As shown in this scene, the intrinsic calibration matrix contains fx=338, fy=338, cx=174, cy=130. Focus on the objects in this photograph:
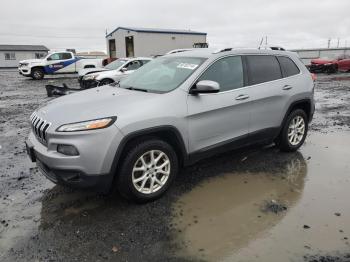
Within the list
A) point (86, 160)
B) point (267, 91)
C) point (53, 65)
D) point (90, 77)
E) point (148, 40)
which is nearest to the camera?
point (86, 160)

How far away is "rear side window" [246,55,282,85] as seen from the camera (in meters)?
4.85

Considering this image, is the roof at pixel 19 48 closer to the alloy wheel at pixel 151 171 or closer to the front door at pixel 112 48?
the front door at pixel 112 48

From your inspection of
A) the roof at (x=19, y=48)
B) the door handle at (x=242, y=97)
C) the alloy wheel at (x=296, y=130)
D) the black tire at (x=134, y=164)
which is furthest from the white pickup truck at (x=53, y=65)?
the roof at (x=19, y=48)

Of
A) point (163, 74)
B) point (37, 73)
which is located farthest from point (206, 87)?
point (37, 73)

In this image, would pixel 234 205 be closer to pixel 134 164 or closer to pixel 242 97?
pixel 134 164

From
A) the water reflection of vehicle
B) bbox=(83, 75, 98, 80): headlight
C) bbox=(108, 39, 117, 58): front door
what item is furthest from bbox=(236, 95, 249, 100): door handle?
bbox=(108, 39, 117, 58): front door

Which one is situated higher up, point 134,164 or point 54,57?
point 54,57

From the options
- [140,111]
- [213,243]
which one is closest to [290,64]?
[140,111]

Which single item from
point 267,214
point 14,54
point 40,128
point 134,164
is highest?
point 14,54

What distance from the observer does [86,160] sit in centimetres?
335

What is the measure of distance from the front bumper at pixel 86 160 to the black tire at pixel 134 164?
0.15 metres

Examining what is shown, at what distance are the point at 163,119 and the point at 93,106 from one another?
79 centimetres

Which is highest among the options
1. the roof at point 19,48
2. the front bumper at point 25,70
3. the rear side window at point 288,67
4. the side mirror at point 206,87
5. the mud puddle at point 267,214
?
the roof at point 19,48

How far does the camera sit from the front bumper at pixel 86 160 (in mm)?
3346
